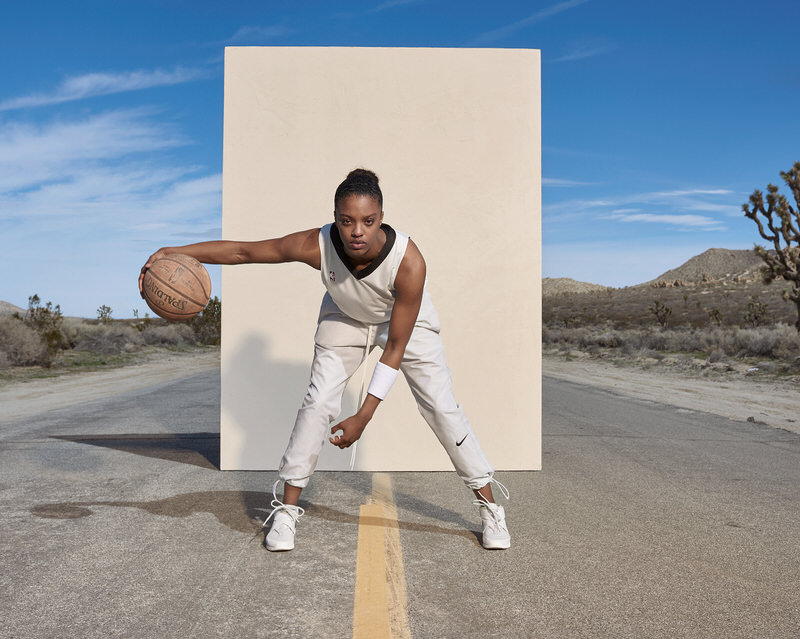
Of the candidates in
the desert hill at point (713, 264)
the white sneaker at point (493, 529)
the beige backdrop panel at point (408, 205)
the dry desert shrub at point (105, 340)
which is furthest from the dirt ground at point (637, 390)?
the desert hill at point (713, 264)

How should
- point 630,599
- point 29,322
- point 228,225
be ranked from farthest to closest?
point 29,322, point 228,225, point 630,599

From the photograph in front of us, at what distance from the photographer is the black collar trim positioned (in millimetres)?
3576

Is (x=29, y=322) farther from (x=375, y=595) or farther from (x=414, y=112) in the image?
(x=375, y=595)

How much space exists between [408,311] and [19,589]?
213cm

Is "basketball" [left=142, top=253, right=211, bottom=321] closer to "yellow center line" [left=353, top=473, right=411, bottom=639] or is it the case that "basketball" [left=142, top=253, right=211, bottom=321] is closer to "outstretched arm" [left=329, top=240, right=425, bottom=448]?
"outstretched arm" [left=329, top=240, right=425, bottom=448]

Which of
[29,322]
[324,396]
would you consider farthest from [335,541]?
[29,322]

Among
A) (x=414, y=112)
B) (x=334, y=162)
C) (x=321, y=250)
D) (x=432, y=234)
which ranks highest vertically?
(x=414, y=112)

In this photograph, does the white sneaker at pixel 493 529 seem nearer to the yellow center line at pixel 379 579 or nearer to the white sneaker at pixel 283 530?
the yellow center line at pixel 379 579

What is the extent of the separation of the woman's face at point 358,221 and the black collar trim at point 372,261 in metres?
0.08

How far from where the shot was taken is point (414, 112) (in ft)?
20.1

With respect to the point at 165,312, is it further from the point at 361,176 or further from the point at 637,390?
the point at 637,390

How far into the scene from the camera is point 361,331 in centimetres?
402

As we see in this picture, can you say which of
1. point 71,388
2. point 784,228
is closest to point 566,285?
point 784,228

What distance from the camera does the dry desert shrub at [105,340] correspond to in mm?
30016
